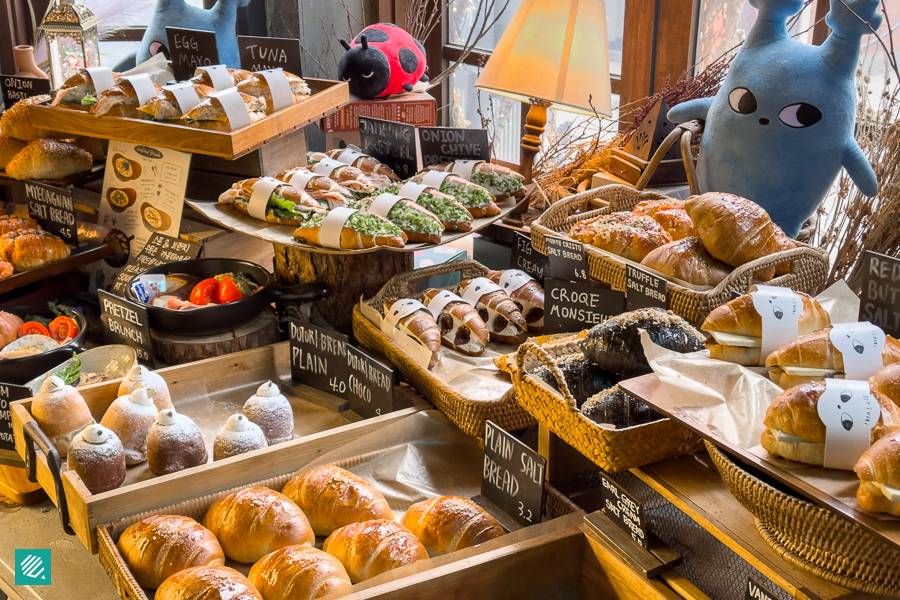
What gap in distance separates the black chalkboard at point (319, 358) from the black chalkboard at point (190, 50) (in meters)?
1.27

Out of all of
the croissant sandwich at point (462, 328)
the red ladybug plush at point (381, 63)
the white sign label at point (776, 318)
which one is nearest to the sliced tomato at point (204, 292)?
the croissant sandwich at point (462, 328)

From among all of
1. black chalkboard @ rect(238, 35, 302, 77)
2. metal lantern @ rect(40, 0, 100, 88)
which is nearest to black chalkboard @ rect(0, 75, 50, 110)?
metal lantern @ rect(40, 0, 100, 88)

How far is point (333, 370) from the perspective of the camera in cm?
202

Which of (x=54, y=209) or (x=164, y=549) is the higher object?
(x=54, y=209)

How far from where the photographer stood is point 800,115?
6.34ft

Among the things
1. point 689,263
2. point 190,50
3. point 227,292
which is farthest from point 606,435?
point 190,50

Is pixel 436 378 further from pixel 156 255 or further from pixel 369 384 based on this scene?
pixel 156 255

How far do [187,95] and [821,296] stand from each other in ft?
6.08

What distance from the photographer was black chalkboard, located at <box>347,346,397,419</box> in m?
1.83

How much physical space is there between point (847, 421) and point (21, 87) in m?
3.38

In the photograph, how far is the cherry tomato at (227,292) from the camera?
2.20 metres

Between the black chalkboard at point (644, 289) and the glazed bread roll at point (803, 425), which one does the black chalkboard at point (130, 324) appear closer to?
the black chalkboard at point (644, 289)

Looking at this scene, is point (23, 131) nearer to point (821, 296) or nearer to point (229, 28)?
point (229, 28)

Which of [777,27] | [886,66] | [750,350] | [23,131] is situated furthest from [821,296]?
[23,131]
